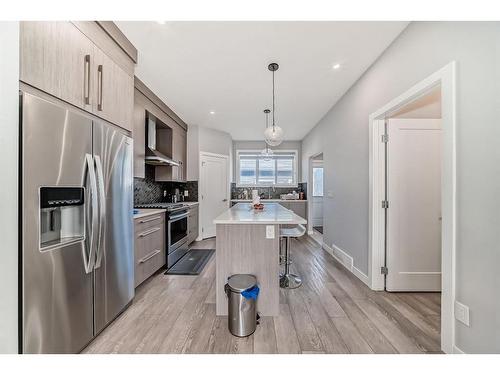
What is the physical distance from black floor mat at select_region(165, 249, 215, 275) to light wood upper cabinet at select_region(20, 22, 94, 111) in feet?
7.62

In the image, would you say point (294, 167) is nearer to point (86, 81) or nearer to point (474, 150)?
point (474, 150)

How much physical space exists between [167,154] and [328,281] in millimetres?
3538

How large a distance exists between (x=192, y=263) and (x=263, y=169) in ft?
12.8

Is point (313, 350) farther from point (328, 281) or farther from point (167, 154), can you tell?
point (167, 154)

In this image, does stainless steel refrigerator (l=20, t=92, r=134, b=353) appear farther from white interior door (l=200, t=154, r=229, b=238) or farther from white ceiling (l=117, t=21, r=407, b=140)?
white interior door (l=200, t=154, r=229, b=238)

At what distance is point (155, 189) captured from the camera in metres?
3.96

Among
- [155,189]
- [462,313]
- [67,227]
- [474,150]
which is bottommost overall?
[462,313]

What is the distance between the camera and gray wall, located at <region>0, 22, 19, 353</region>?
1003 millimetres

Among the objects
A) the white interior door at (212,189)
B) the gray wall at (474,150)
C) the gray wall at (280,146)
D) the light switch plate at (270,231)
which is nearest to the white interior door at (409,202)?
the gray wall at (474,150)

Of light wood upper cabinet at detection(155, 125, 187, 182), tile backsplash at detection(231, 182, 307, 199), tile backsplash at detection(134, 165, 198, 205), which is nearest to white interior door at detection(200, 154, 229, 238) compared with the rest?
tile backsplash at detection(134, 165, 198, 205)

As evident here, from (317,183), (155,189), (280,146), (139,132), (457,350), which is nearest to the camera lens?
(457,350)

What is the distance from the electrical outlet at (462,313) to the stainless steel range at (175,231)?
3.12 metres

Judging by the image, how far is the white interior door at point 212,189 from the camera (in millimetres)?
4902

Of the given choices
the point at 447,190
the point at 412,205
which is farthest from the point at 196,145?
the point at 447,190
